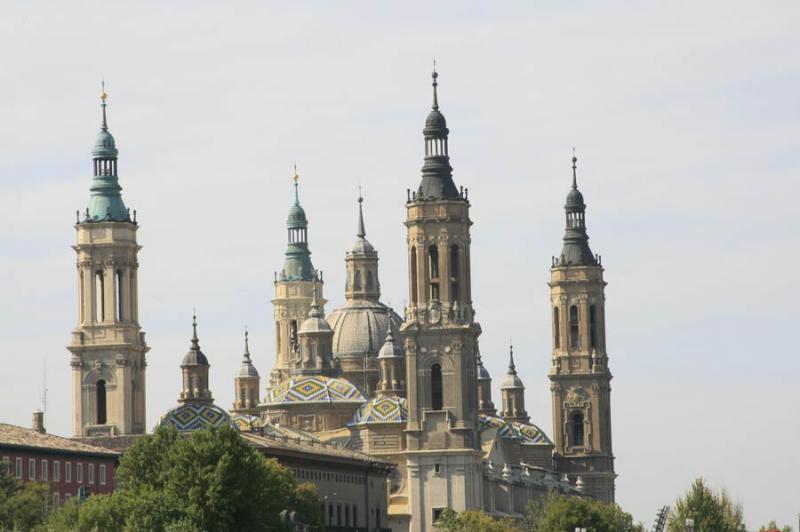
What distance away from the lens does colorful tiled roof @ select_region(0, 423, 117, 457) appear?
163 m

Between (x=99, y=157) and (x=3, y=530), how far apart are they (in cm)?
7249

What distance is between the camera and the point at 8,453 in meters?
160

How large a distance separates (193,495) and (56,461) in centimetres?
2730

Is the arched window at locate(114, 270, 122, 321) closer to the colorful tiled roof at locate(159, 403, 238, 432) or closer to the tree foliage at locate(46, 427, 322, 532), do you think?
the colorful tiled roof at locate(159, 403, 238, 432)

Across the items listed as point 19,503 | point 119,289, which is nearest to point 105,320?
point 119,289

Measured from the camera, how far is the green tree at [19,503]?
458 feet

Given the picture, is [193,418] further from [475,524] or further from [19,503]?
[19,503]

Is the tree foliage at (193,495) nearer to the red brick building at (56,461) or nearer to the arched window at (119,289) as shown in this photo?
the red brick building at (56,461)

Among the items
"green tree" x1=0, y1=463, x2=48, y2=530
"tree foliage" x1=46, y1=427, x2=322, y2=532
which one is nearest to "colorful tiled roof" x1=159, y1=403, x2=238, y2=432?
"tree foliage" x1=46, y1=427, x2=322, y2=532

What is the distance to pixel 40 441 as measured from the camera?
168 meters

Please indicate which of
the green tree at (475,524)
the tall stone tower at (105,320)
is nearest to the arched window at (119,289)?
the tall stone tower at (105,320)

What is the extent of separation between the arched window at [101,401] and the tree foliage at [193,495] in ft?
140

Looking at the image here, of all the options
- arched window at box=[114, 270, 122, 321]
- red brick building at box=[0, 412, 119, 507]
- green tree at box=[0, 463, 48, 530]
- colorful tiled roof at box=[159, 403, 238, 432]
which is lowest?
green tree at box=[0, 463, 48, 530]

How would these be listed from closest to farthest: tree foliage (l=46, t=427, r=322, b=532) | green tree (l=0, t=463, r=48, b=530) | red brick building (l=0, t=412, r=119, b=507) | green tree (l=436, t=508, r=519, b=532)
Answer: tree foliage (l=46, t=427, r=322, b=532)
green tree (l=0, t=463, r=48, b=530)
red brick building (l=0, t=412, r=119, b=507)
green tree (l=436, t=508, r=519, b=532)
